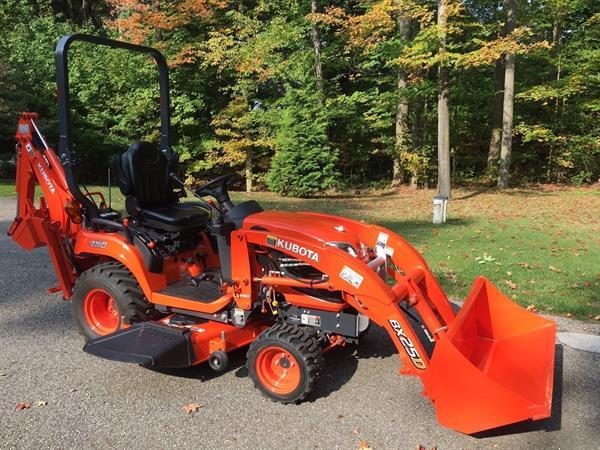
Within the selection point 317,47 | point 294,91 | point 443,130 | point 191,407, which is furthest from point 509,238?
point 317,47

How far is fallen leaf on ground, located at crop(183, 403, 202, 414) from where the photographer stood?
326 centimetres

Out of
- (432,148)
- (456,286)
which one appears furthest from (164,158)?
(432,148)

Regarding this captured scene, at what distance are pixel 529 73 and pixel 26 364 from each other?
20794 millimetres

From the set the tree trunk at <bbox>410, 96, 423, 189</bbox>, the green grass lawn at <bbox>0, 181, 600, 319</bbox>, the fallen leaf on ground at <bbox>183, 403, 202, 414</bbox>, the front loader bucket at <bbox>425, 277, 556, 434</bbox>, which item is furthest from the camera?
the tree trunk at <bbox>410, 96, 423, 189</bbox>

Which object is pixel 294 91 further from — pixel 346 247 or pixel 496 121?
pixel 346 247

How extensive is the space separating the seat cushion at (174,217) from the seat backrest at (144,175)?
0.37 feet

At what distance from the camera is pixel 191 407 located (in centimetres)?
330

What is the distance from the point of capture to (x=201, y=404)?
3.35m

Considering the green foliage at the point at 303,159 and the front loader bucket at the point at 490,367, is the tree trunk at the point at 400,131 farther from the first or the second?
the front loader bucket at the point at 490,367

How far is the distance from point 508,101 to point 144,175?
617 inches

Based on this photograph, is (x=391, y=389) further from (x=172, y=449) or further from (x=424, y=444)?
(x=172, y=449)

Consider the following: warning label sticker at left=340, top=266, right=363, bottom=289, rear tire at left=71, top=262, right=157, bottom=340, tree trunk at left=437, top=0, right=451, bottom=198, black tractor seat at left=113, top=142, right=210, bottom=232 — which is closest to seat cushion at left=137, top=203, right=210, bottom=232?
black tractor seat at left=113, top=142, right=210, bottom=232

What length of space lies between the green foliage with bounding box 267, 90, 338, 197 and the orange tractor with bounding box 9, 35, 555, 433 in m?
11.0

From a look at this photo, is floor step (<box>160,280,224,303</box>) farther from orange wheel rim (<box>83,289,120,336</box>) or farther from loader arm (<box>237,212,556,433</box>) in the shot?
orange wheel rim (<box>83,289,120,336</box>)
